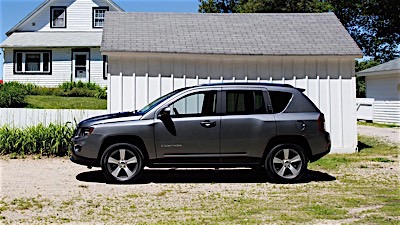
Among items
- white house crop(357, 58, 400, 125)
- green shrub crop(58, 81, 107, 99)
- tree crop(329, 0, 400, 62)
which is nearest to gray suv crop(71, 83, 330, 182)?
white house crop(357, 58, 400, 125)

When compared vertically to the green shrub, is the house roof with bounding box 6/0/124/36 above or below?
above

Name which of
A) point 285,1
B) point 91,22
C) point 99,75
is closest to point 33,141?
point 99,75

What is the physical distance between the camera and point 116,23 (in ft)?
53.5

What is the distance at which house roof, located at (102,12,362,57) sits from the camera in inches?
574

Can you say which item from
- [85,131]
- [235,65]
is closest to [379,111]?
[235,65]

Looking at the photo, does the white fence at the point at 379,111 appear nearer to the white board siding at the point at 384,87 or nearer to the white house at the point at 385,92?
the white house at the point at 385,92

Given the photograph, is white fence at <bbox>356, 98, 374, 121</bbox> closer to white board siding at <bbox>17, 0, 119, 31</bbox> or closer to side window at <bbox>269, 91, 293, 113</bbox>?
white board siding at <bbox>17, 0, 119, 31</bbox>

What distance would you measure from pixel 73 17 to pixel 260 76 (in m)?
23.4

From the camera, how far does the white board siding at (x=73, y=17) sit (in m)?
34.7

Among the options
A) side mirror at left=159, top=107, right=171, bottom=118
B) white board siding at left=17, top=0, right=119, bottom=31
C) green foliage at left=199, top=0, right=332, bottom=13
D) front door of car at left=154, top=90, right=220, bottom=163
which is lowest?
front door of car at left=154, top=90, right=220, bottom=163

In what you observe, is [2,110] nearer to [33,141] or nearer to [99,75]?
[33,141]

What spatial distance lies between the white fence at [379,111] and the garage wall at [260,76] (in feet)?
40.3

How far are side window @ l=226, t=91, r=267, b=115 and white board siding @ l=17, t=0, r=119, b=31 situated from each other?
26.5 m

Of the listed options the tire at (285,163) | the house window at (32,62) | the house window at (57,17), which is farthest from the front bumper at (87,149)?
the house window at (57,17)
